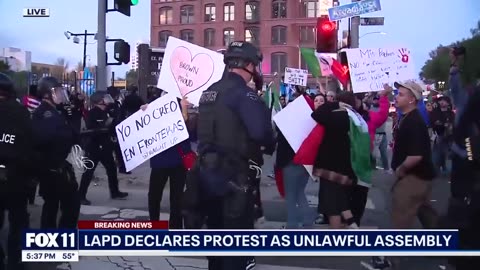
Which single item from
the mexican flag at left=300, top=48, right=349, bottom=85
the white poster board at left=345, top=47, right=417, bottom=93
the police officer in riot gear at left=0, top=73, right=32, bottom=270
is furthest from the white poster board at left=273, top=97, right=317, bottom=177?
the police officer in riot gear at left=0, top=73, right=32, bottom=270

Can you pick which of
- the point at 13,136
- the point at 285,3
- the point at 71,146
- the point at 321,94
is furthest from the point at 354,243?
the point at 13,136

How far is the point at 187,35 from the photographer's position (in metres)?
3.22

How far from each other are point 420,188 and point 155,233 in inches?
51.0

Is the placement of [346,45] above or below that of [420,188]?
above

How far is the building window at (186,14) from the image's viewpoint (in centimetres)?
311

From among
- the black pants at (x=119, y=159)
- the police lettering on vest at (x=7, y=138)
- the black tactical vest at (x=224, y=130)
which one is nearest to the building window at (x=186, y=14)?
the black tactical vest at (x=224, y=130)

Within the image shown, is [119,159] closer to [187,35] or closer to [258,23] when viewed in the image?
[187,35]

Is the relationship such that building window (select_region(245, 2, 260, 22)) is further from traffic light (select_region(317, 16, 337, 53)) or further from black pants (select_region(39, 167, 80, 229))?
black pants (select_region(39, 167, 80, 229))

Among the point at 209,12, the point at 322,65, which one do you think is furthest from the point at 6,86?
the point at 322,65

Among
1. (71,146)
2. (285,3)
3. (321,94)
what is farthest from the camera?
(321,94)

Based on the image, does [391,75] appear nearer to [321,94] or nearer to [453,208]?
[321,94]

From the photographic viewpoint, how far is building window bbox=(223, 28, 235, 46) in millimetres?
3114

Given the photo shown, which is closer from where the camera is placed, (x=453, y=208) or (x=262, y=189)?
(x=453, y=208)

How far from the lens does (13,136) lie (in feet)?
11.3
